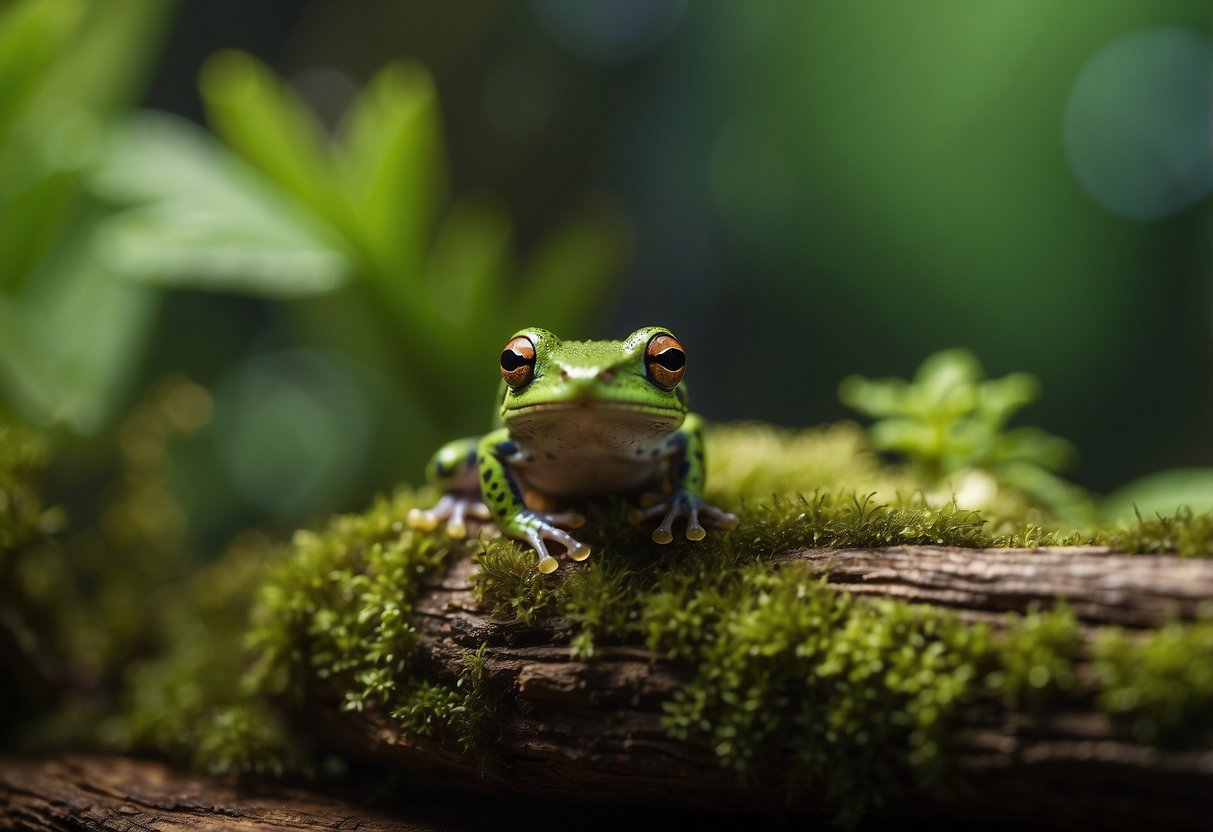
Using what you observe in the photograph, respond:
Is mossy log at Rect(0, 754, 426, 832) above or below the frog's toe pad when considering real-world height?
below

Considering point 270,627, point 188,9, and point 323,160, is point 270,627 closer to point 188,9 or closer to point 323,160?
point 323,160

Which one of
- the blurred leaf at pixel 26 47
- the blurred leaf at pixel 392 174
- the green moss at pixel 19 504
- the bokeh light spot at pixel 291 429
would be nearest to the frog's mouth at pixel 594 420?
the green moss at pixel 19 504

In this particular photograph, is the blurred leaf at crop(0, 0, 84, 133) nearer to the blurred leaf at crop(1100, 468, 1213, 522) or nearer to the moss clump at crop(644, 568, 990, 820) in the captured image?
the moss clump at crop(644, 568, 990, 820)

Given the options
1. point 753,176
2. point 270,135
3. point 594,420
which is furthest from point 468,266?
point 594,420

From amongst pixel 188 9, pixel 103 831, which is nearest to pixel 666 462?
pixel 103 831


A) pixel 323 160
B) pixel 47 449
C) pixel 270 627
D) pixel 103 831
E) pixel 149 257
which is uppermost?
pixel 323 160

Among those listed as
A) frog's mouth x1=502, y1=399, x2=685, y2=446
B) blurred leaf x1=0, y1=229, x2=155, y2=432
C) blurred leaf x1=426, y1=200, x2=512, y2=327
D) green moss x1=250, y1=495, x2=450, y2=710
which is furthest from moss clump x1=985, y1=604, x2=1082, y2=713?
blurred leaf x1=0, y1=229, x2=155, y2=432
